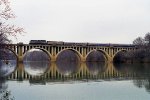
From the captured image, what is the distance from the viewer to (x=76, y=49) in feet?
334

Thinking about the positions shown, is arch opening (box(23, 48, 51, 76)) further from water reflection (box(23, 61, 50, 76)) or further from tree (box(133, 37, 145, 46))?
tree (box(133, 37, 145, 46))

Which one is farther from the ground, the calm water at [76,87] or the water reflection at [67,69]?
the water reflection at [67,69]

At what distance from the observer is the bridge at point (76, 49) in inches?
3625

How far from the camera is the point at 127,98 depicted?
21.7 meters

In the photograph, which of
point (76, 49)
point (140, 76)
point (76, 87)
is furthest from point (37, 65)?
point (76, 87)

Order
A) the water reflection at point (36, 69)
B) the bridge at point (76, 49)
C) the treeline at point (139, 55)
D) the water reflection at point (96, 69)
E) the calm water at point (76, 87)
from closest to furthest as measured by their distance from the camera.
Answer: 1. the calm water at point (76, 87)
2. the water reflection at point (36, 69)
3. the water reflection at point (96, 69)
4. the bridge at point (76, 49)
5. the treeline at point (139, 55)

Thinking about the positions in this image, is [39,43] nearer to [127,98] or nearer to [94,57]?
[94,57]

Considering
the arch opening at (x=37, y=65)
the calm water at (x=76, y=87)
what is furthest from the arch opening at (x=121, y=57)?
the calm water at (x=76, y=87)

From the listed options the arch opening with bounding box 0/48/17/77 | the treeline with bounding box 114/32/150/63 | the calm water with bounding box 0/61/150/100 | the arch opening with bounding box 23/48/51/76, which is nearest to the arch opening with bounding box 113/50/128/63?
the treeline with bounding box 114/32/150/63

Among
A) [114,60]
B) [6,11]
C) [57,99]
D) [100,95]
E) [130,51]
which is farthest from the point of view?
[114,60]

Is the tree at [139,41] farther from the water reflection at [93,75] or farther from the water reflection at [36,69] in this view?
the water reflection at [93,75]

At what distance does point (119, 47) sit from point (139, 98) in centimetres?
8593

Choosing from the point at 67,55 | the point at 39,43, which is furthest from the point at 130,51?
the point at 67,55

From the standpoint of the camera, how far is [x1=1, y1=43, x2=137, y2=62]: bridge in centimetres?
9208
